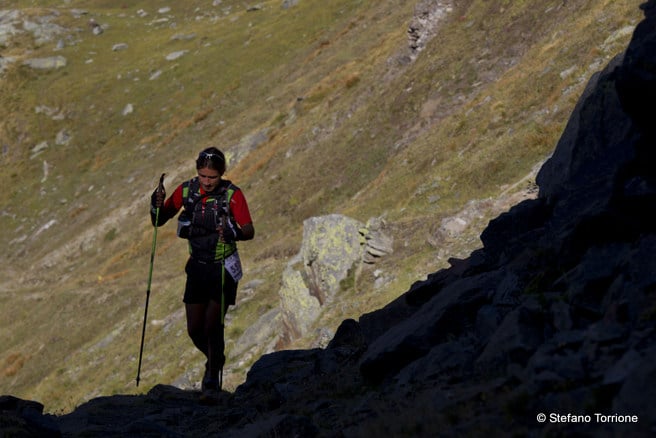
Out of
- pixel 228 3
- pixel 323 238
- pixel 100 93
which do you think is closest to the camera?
pixel 323 238

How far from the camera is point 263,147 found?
155 ft

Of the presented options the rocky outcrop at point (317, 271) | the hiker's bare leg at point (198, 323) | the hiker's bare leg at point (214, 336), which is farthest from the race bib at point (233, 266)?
the rocky outcrop at point (317, 271)

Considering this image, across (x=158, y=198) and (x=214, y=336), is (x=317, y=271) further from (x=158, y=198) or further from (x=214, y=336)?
(x=158, y=198)

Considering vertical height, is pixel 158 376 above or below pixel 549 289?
below

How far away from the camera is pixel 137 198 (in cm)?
5178

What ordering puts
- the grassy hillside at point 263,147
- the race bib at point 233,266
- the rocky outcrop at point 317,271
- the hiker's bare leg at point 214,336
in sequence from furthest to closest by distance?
the grassy hillside at point 263,147 < the rocky outcrop at point 317,271 < the hiker's bare leg at point 214,336 < the race bib at point 233,266

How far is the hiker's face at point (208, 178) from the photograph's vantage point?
10.7m

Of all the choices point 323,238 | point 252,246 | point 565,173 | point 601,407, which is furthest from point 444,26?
point 601,407

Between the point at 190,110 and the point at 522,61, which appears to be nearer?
the point at 522,61

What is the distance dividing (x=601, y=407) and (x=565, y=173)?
545 cm

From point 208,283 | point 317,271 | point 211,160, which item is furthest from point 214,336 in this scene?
point 317,271

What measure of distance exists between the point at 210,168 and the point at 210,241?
1.12 metres

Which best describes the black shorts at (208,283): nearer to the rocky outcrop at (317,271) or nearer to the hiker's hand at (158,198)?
the hiker's hand at (158,198)

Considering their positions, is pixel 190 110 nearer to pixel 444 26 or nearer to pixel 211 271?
pixel 444 26
